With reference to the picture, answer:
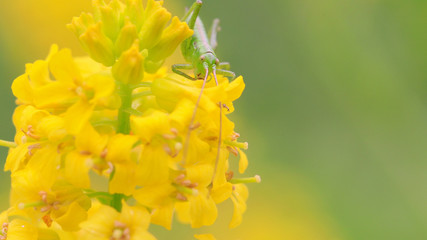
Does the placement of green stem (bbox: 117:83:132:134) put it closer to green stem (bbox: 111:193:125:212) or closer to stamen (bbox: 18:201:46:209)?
green stem (bbox: 111:193:125:212)

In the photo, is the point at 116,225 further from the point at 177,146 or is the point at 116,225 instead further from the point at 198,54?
the point at 198,54

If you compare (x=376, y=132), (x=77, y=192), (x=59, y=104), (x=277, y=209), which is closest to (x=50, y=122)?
(x=59, y=104)

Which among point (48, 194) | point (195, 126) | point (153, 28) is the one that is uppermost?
point (153, 28)

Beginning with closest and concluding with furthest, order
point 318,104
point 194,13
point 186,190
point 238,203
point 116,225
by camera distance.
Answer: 1. point 116,225
2. point 186,190
3. point 238,203
4. point 194,13
5. point 318,104

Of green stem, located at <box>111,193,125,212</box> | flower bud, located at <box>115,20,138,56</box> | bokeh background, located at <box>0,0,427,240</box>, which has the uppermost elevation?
flower bud, located at <box>115,20,138,56</box>

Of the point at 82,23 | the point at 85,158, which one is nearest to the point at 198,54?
the point at 82,23

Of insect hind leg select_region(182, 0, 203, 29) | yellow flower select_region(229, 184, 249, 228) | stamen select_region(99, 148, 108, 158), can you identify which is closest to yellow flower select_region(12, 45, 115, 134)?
stamen select_region(99, 148, 108, 158)

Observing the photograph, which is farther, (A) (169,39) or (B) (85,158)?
(A) (169,39)

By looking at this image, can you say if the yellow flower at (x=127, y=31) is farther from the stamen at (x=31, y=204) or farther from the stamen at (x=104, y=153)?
the stamen at (x=31, y=204)
